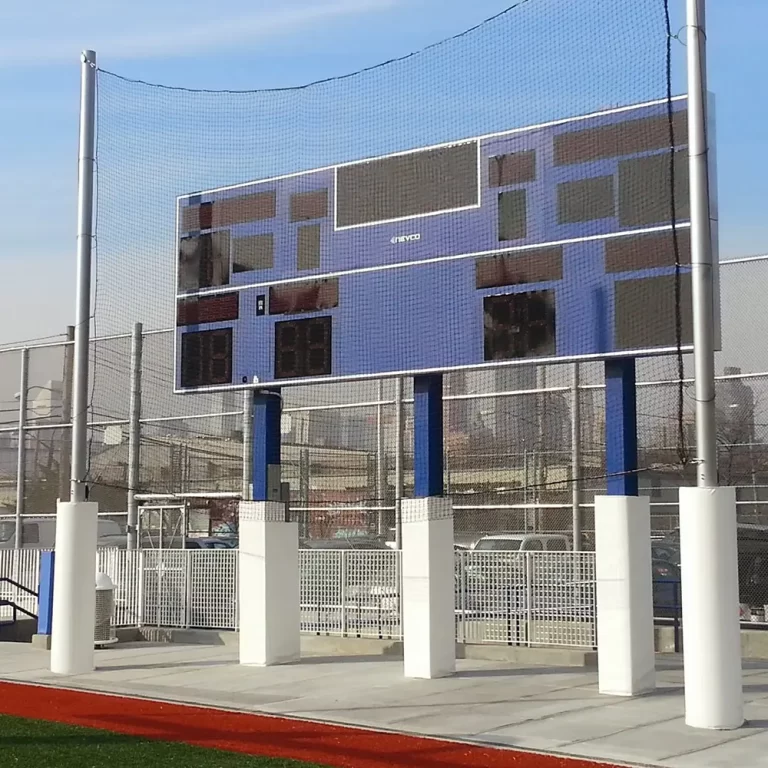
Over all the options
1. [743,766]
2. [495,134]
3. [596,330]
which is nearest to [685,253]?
[596,330]

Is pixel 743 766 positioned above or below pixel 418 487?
below

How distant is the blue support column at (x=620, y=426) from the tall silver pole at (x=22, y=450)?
1528cm

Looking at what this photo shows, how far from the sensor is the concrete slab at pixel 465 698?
973 cm

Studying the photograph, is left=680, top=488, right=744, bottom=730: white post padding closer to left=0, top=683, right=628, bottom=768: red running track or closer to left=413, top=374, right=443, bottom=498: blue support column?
left=0, top=683, right=628, bottom=768: red running track

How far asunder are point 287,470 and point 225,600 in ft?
24.2

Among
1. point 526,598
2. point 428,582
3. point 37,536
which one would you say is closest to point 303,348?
point 428,582

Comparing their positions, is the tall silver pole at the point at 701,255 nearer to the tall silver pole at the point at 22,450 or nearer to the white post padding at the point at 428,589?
the white post padding at the point at 428,589

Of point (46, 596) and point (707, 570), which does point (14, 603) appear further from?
point (707, 570)

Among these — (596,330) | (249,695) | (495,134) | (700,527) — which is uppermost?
(495,134)

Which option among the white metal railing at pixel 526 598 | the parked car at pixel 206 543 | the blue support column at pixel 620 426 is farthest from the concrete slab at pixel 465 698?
the parked car at pixel 206 543

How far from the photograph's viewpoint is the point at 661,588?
58.1 ft

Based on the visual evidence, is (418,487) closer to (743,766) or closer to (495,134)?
(495,134)

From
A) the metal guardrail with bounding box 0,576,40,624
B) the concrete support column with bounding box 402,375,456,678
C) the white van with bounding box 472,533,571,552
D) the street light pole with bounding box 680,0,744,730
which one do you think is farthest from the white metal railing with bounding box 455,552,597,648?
the metal guardrail with bounding box 0,576,40,624

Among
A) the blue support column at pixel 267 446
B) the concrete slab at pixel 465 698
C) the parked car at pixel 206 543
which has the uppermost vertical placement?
the blue support column at pixel 267 446
